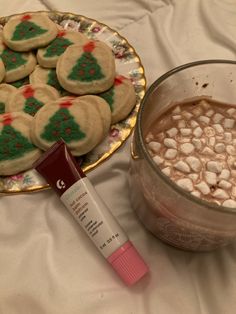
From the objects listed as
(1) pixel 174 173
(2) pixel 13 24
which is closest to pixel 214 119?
(1) pixel 174 173

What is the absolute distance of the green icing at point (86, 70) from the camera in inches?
19.3

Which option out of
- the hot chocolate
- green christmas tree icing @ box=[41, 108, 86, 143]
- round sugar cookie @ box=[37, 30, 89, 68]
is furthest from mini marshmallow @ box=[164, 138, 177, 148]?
round sugar cookie @ box=[37, 30, 89, 68]

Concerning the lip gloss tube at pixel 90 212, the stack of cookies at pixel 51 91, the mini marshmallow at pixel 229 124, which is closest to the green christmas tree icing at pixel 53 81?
the stack of cookies at pixel 51 91

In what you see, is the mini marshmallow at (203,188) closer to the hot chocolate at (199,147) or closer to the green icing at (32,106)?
the hot chocolate at (199,147)

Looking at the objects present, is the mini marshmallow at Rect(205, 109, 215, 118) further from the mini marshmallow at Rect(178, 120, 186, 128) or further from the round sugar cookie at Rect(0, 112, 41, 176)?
the round sugar cookie at Rect(0, 112, 41, 176)

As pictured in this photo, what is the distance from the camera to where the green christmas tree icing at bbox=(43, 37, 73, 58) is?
523mm

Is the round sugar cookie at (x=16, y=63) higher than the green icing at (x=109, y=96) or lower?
higher

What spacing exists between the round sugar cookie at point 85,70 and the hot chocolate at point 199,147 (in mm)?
104

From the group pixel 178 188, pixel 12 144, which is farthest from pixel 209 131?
pixel 12 144

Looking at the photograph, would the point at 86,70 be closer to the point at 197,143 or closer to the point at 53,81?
the point at 53,81

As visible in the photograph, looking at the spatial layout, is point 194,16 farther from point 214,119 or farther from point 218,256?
point 218,256

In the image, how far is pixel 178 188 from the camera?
331 mm

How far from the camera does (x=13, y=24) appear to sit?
0.55 m

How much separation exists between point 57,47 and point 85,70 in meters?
0.07
